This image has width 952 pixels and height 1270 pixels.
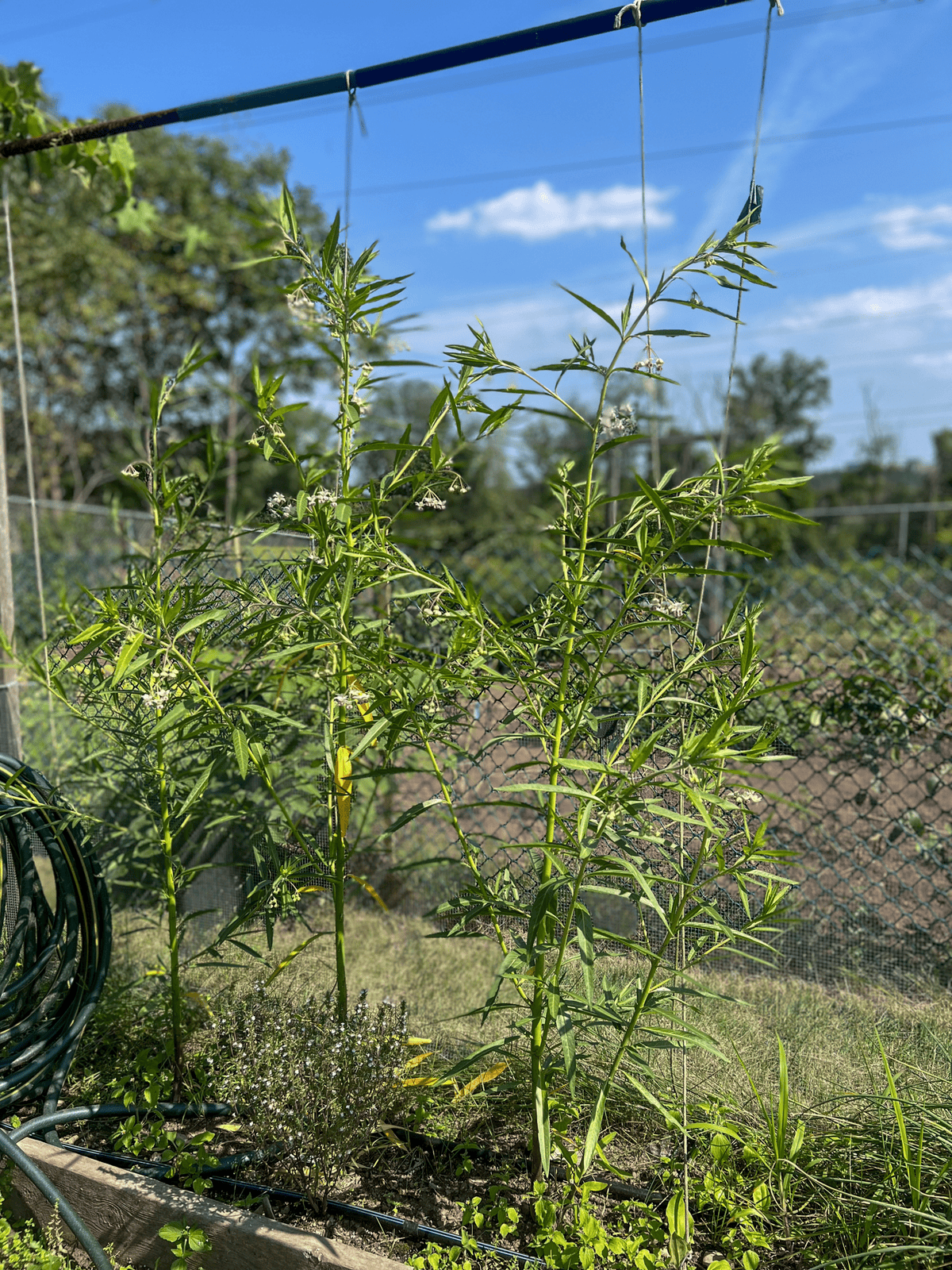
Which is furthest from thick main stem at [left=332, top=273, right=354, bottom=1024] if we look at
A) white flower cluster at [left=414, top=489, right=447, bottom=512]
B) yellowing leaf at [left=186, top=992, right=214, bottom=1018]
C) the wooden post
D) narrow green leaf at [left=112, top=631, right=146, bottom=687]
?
the wooden post

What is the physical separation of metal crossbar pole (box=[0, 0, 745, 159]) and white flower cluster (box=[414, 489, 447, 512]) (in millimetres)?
968

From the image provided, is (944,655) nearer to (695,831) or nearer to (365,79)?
(695,831)

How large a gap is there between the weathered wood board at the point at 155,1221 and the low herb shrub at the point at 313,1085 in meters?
0.13

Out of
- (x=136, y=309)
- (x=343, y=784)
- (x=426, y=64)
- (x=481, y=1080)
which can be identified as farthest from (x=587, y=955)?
(x=136, y=309)

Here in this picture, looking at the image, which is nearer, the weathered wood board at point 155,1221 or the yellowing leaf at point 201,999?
the weathered wood board at point 155,1221

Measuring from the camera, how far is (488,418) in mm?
1718

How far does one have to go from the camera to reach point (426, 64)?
2004 mm

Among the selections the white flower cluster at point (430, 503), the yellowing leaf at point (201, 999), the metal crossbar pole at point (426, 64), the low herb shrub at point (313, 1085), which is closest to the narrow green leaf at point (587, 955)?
the low herb shrub at point (313, 1085)

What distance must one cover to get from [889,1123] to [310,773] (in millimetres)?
1565

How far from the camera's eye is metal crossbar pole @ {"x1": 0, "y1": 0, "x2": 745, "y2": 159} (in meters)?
1.76

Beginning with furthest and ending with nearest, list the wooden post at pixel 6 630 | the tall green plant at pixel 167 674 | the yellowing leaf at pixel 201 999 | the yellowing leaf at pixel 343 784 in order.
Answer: the wooden post at pixel 6 630
the yellowing leaf at pixel 201 999
the yellowing leaf at pixel 343 784
the tall green plant at pixel 167 674

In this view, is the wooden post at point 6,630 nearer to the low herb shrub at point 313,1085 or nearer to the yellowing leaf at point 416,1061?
the low herb shrub at point 313,1085

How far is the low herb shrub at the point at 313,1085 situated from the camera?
1.76 metres

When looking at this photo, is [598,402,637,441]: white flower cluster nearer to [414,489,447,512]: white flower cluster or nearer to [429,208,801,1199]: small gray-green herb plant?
[429,208,801,1199]: small gray-green herb plant
